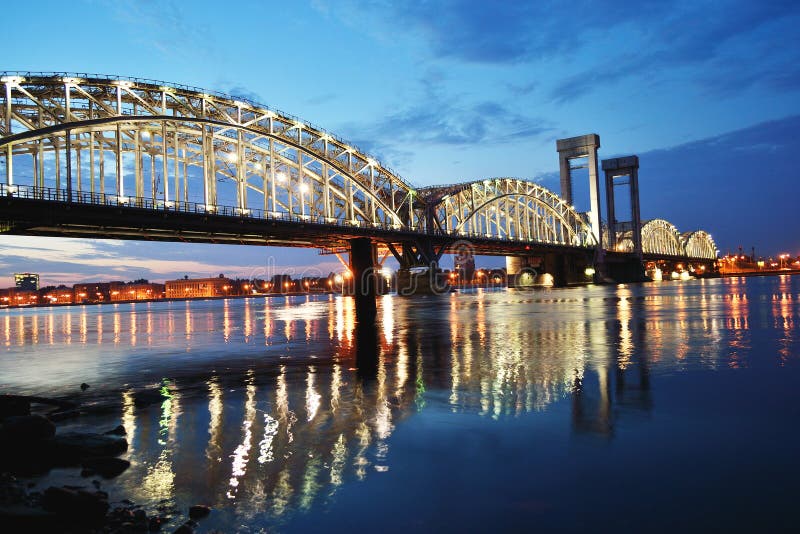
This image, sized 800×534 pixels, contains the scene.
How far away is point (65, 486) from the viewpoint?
7520 millimetres

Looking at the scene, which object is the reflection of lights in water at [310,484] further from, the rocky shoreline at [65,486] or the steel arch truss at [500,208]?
the steel arch truss at [500,208]

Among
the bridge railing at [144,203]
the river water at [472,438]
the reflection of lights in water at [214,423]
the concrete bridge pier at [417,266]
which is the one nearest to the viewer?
the river water at [472,438]

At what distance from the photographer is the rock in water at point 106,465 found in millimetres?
8180

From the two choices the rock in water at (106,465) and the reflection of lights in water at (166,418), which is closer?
the rock in water at (106,465)

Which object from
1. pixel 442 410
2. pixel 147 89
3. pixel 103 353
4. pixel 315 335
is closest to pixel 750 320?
pixel 315 335

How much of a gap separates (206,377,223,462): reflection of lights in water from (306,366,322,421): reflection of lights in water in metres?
1.79

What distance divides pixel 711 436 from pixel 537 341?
46.9 feet

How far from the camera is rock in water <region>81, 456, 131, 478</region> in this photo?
8180 mm

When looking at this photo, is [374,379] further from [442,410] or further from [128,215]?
[128,215]

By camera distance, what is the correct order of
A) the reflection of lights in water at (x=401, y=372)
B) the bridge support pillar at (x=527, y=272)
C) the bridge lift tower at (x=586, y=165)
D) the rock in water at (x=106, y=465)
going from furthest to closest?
the bridge lift tower at (x=586, y=165), the bridge support pillar at (x=527, y=272), the reflection of lights in water at (x=401, y=372), the rock in water at (x=106, y=465)

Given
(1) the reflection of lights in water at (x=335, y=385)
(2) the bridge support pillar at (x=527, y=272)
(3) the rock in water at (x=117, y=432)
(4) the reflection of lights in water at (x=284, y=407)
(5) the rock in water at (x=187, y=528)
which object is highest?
(2) the bridge support pillar at (x=527, y=272)

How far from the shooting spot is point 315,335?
103ft

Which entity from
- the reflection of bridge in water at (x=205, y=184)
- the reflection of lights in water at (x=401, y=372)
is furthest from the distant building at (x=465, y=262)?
the reflection of lights in water at (x=401, y=372)

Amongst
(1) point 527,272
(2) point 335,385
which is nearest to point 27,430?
(2) point 335,385
